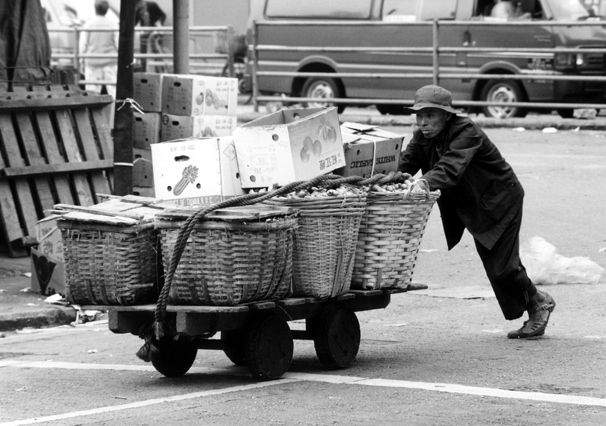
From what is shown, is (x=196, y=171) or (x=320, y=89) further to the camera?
(x=320, y=89)

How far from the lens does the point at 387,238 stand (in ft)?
21.5

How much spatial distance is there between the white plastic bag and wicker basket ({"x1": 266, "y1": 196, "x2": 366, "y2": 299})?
139 inches

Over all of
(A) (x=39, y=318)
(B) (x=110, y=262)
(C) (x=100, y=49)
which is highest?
(C) (x=100, y=49)

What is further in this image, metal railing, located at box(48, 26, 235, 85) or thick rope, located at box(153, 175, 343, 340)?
metal railing, located at box(48, 26, 235, 85)

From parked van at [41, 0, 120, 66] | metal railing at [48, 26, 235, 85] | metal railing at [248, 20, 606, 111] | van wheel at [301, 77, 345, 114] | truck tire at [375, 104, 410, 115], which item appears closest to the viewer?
metal railing at [248, 20, 606, 111]

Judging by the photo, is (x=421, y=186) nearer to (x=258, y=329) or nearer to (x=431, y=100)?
(x=431, y=100)

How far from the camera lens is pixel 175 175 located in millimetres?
6617

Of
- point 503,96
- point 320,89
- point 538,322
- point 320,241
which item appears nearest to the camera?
point 320,241

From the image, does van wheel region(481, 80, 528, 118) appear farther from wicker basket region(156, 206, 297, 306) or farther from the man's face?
wicker basket region(156, 206, 297, 306)

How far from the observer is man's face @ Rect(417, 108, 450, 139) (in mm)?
6953

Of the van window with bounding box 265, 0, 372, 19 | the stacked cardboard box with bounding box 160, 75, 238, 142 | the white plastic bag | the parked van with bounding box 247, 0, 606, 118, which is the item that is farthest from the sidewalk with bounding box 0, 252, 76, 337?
the van window with bounding box 265, 0, 372, 19

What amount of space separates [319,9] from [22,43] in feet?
32.8

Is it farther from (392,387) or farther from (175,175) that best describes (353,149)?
(392,387)

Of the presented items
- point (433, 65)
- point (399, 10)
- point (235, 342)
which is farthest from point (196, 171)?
point (399, 10)
